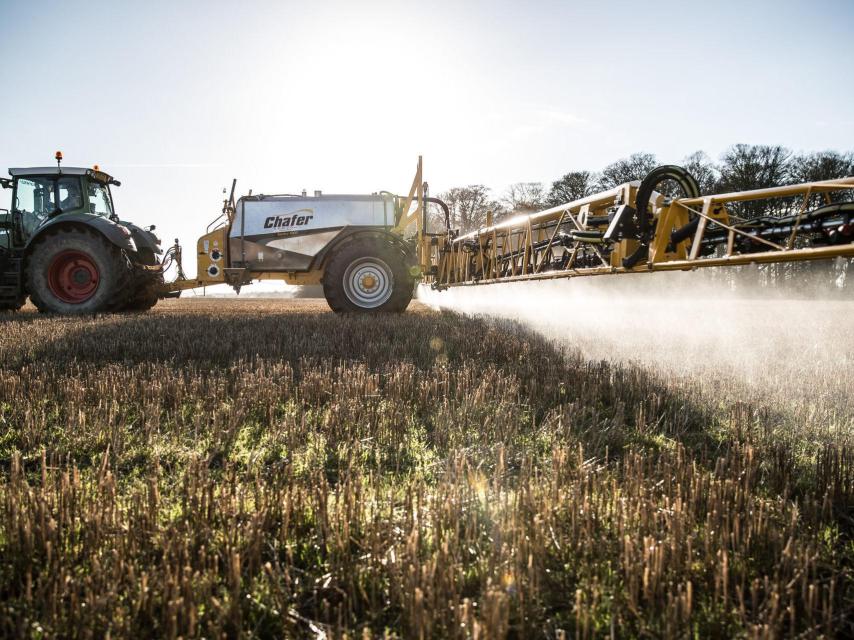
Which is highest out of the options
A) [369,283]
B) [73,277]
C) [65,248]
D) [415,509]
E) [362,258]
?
[65,248]

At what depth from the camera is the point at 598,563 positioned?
1638 millimetres

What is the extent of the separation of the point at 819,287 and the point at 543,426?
29638mm

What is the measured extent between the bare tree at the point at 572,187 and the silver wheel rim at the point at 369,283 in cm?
→ 2590

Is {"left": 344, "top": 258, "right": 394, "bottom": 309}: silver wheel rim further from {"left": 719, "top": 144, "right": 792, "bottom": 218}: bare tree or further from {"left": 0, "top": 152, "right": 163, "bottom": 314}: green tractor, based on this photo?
{"left": 719, "top": 144, "right": 792, "bottom": 218}: bare tree

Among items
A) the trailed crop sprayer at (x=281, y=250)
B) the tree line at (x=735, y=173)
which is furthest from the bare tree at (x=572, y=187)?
the trailed crop sprayer at (x=281, y=250)

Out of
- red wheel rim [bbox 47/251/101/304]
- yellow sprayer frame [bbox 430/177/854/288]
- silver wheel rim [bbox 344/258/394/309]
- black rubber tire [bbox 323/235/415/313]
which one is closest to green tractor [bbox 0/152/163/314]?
red wheel rim [bbox 47/251/101/304]

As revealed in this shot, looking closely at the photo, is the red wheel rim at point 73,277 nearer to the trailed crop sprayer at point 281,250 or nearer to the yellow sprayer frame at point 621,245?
Result: the trailed crop sprayer at point 281,250

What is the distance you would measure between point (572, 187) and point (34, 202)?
29194 mm

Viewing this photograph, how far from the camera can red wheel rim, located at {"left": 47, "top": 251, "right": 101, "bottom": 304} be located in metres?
9.84

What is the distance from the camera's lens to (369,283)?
9273 mm

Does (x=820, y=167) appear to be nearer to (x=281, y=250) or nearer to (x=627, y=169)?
(x=627, y=169)

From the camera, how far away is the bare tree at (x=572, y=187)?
109 ft

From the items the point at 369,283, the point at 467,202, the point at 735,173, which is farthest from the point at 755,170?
the point at 369,283

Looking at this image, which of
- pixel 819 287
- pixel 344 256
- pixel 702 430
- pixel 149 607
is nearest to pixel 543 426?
pixel 702 430
